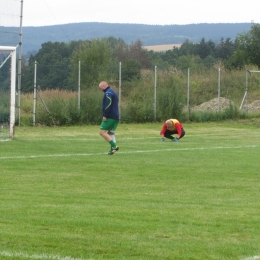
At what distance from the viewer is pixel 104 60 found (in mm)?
53938

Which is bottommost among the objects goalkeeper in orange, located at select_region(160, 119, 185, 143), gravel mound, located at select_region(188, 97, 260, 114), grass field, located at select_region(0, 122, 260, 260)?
grass field, located at select_region(0, 122, 260, 260)

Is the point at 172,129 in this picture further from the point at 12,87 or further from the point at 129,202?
the point at 129,202

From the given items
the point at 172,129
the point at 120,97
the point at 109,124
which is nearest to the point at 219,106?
the point at 120,97

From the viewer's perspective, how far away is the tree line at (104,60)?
3231cm

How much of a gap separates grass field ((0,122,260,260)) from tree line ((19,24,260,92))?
38.1 ft

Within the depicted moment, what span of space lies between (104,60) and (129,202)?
43.9 metres

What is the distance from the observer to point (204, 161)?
16875 millimetres

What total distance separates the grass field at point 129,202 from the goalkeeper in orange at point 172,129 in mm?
2324

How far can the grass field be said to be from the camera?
7434 millimetres

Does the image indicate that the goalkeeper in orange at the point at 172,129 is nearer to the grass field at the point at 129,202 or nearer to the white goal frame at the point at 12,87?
the grass field at the point at 129,202

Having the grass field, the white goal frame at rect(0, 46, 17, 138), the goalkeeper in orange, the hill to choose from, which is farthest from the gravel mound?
the hill

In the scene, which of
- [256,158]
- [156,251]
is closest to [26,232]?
[156,251]

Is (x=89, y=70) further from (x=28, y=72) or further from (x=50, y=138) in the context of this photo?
(x=50, y=138)

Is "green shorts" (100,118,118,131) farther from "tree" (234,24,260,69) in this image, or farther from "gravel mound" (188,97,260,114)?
"tree" (234,24,260,69)
